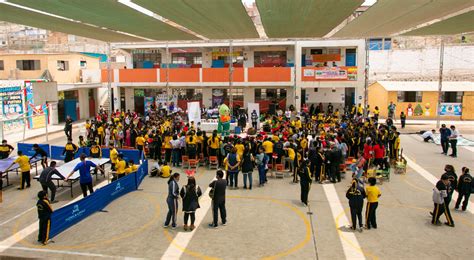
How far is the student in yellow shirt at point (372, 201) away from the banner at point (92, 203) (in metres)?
8.33

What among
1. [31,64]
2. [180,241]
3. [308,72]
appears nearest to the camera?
[180,241]

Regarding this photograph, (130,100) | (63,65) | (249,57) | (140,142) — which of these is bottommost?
(140,142)

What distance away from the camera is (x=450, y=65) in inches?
1731

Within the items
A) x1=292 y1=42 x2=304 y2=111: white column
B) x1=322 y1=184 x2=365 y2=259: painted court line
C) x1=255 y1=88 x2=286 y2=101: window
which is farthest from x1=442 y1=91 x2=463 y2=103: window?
x1=322 y1=184 x2=365 y2=259: painted court line

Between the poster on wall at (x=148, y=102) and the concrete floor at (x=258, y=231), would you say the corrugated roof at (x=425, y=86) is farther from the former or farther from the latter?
the concrete floor at (x=258, y=231)

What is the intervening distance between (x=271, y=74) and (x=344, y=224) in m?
23.8

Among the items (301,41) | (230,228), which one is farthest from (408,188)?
(301,41)

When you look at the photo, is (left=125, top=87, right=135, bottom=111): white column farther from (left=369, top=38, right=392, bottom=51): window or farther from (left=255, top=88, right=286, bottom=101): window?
(left=369, top=38, right=392, bottom=51): window

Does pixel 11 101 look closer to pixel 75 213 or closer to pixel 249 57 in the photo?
pixel 249 57

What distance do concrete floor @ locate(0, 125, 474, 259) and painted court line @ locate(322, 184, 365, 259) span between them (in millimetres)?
25

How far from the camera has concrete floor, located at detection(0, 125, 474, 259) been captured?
393 inches

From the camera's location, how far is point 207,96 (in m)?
38.0

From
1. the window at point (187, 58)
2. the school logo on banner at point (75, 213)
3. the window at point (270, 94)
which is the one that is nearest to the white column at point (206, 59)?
the window at point (187, 58)

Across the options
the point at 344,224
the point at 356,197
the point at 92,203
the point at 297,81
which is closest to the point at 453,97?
the point at 297,81
